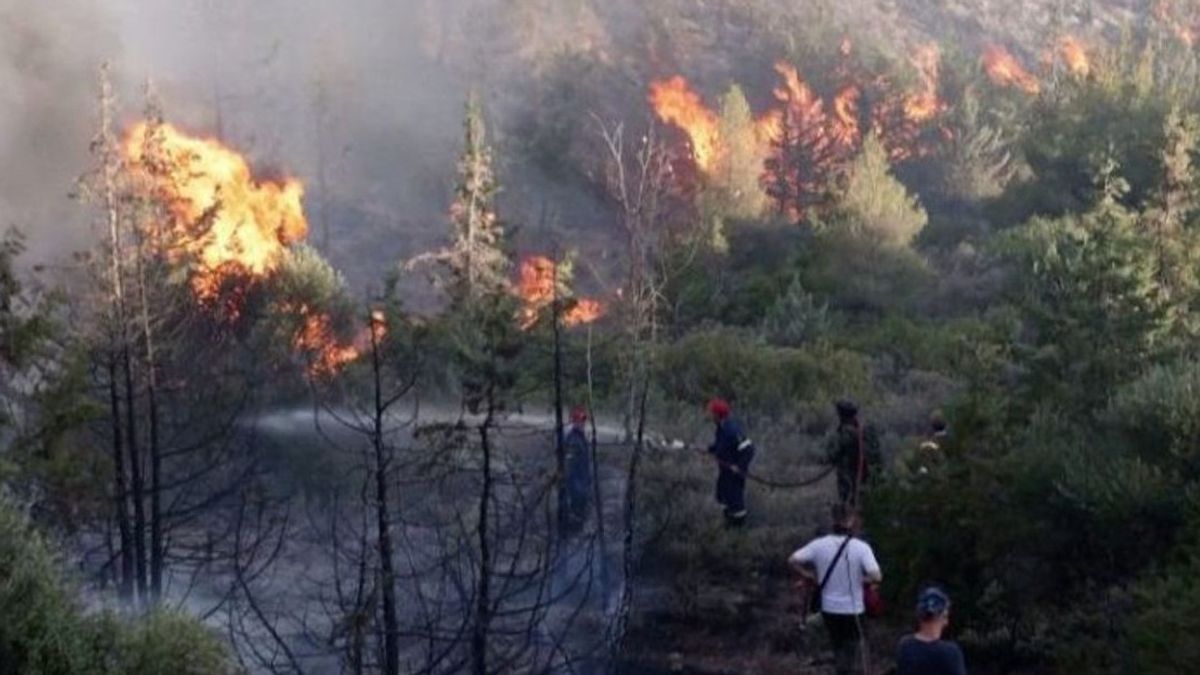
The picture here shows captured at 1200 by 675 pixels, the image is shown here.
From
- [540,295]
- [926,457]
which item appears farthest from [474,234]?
[926,457]

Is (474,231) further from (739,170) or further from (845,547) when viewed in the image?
(845,547)

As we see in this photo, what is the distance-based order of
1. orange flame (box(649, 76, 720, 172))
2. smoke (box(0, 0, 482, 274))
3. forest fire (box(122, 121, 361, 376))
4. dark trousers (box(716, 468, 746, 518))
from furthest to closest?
orange flame (box(649, 76, 720, 172)) < smoke (box(0, 0, 482, 274)) < forest fire (box(122, 121, 361, 376)) < dark trousers (box(716, 468, 746, 518))

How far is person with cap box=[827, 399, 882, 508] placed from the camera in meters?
13.7

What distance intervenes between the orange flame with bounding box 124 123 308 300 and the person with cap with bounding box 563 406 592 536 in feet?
18.5

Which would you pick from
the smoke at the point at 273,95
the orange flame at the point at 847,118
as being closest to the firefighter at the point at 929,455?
the smoke at the point at 273,95

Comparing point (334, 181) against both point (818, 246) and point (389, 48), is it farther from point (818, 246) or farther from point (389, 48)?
point (818, 246)

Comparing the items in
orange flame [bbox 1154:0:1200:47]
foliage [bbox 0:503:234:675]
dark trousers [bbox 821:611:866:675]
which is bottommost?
dark trousers [bbox 821:611:866:675]

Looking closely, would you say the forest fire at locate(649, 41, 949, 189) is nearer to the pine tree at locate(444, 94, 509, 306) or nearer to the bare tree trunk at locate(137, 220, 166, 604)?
the pine tree at locate(444, 94, 509, 306)

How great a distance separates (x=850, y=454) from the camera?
45.5 feet

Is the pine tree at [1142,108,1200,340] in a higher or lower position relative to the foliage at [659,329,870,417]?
higher

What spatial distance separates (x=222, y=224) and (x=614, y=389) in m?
9.13

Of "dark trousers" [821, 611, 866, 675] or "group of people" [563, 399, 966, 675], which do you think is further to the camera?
"dark trousers" [821, 611, 866, 675]

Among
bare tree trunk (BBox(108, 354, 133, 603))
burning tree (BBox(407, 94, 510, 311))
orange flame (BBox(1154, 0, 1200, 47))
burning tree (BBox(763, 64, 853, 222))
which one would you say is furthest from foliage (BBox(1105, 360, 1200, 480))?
orange flame (BBox(1154, 0, 1200, 47))

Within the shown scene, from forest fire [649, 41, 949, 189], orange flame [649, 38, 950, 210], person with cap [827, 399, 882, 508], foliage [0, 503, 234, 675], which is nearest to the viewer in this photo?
foliage [0, 503, 234, 675]
